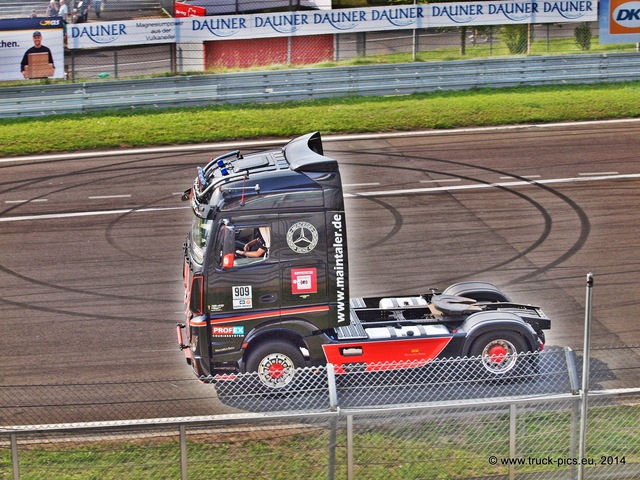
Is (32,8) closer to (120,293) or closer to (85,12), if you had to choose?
(85,12)

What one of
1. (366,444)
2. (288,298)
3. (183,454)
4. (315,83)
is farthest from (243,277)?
(315,83)

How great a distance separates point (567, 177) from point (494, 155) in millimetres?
2112

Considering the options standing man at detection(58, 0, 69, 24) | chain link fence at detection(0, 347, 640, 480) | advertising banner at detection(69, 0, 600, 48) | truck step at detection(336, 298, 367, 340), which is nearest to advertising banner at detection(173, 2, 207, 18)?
standing man at detection(58, 0, 69, 24)

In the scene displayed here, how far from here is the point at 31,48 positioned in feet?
84.9

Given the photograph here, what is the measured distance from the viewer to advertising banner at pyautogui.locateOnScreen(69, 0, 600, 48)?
26844 mm

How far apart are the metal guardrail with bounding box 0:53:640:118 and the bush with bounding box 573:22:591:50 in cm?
221

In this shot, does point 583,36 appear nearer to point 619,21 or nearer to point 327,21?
point 619,21

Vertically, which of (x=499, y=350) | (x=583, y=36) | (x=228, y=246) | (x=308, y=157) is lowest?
(x=499, y=350)

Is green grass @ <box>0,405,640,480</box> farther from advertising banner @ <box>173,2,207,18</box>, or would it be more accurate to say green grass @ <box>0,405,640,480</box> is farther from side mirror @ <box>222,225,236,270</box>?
advertising banner @ <box>173,2,207,18</box>

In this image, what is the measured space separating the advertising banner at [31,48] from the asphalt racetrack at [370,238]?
4.02 m

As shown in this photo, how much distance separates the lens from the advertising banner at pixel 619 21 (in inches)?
1134

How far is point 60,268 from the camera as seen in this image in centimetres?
1653

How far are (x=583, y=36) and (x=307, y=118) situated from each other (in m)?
10.2

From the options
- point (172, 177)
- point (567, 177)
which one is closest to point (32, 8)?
point (172, 177)
